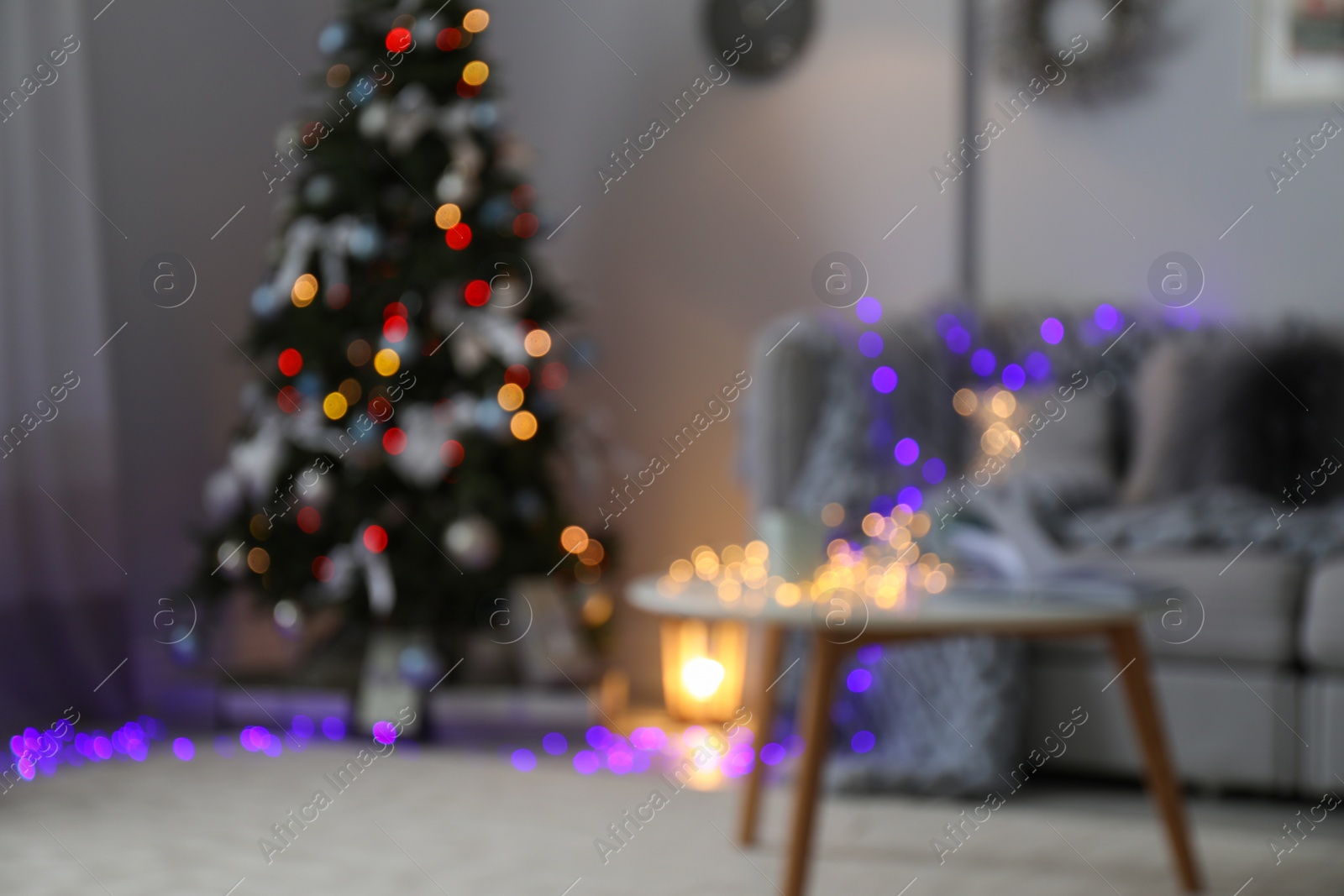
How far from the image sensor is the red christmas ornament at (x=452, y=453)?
2748 mm

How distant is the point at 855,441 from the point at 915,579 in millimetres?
843

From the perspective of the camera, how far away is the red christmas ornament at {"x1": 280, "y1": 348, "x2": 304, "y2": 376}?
279 centimetres

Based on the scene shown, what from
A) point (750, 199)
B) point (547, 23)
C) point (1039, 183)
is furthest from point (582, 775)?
point (547, 23)

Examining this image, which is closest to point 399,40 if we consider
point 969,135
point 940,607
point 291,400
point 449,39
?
point 449,39

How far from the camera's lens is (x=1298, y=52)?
297 centimetres

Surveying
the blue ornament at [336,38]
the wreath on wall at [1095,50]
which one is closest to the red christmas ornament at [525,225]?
the blue ornament at [336,38]

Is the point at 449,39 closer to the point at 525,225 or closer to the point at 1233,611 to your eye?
the point at 525,225

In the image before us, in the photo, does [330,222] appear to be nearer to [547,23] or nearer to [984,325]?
[547,23]

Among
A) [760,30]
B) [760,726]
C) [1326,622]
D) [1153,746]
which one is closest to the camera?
[1153,746]

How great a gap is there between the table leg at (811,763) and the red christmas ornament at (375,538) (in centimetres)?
137

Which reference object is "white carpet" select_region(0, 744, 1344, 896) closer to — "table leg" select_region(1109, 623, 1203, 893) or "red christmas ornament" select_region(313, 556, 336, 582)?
"table leg" select_region(1109, 623, 1203, 893)

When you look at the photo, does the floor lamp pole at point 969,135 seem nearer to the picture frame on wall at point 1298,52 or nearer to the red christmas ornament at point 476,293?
the picture frame on wall at point 1298,52

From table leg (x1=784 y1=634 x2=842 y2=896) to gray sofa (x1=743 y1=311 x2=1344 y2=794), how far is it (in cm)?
57

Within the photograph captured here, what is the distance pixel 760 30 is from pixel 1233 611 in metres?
1.85
